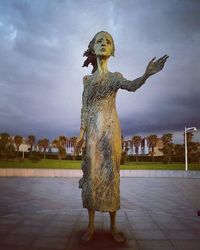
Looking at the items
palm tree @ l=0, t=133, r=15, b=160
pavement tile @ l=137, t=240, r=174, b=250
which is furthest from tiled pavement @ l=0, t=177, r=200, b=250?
palm tree @ l=0, t=133, r=15, b=160

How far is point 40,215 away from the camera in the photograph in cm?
792

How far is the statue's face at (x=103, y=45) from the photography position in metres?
5.71

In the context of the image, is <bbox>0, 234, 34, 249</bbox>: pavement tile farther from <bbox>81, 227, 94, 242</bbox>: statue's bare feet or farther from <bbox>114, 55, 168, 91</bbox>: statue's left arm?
<bbox>114, 55, 168, 91</bbox>: statue's left arm

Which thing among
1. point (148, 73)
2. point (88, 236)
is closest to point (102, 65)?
point (148, 73)

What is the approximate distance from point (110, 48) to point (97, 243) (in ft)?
9.92

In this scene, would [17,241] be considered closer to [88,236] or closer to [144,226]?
[88,236]

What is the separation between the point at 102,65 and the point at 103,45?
0.32 m

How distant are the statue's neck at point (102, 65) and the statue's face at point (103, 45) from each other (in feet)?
0.31

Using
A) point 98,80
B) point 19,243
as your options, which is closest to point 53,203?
point 19,243

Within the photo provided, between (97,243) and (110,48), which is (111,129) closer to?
(110,48)

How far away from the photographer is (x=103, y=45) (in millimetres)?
5711

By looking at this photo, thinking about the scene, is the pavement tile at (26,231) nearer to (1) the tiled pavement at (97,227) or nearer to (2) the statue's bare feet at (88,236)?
(1) the tiled pavement at (97,227)

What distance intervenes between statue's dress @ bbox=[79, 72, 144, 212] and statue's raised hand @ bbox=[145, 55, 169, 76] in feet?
1.43

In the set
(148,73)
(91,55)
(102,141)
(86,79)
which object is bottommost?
(102,141)
